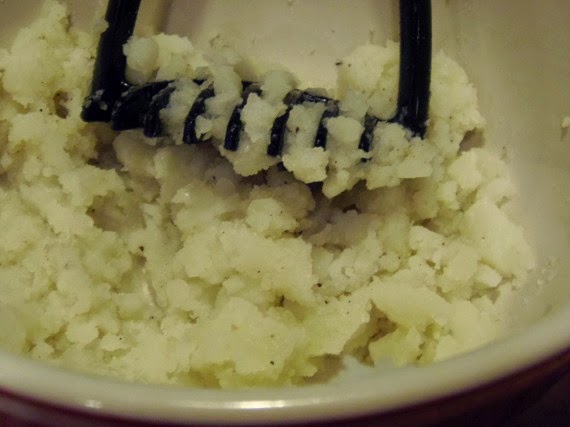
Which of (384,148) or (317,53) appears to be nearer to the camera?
(384,148)

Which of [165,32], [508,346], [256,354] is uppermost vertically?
[165,32]

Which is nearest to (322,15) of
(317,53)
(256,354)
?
(317,53)

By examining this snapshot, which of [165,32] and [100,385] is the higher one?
[165,32]

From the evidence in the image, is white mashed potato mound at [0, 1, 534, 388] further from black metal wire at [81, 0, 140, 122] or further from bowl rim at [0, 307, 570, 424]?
bowl rim at [0, 307, 570, 424]

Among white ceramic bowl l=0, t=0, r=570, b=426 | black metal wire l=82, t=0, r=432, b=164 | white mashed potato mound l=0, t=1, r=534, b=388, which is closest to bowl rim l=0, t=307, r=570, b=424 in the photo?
white ceramic bowl l=0, t=0, r=570, b=426

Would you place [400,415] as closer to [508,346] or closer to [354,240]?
[508,346]

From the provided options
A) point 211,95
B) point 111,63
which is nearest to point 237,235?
point 211,95

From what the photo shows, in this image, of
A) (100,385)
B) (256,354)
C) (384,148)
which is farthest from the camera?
(384,148)
